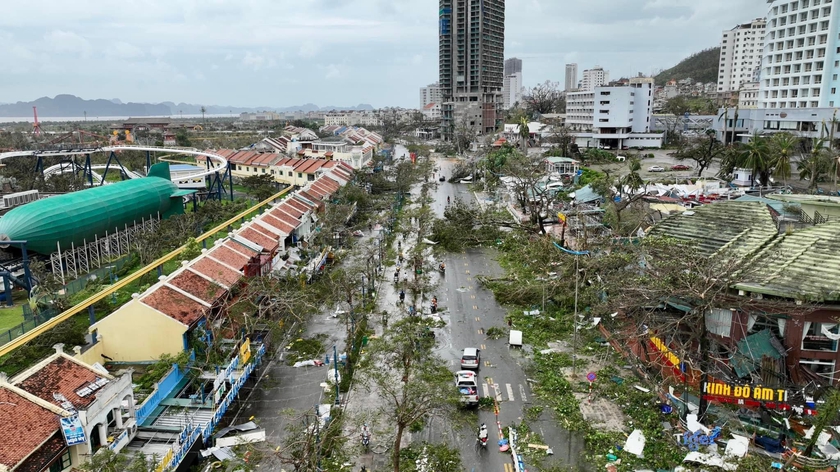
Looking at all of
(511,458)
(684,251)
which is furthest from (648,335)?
(511,458)

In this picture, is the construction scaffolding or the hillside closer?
the construction scaffolding

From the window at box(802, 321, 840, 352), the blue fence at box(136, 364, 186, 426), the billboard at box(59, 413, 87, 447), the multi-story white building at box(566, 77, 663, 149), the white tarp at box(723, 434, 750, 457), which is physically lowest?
the white tarp at box(723, 434, 750, 457)

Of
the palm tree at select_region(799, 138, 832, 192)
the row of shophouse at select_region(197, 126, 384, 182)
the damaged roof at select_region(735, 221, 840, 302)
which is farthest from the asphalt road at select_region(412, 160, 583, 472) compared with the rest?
the row of shophouse at select_region(197, 126, 384, 182)

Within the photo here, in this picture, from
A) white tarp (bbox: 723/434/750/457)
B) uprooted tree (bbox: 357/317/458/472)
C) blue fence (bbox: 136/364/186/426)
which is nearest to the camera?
white tarp (bbox: 723/434/750/457)

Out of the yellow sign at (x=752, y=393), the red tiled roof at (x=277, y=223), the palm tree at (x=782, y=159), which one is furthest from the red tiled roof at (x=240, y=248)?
the palm tree at (x=782, y=159)

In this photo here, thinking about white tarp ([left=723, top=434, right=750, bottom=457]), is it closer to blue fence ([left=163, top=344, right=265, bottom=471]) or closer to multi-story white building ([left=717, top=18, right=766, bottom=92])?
blue fence ([left=163, top=344, right=265, bottom=471])

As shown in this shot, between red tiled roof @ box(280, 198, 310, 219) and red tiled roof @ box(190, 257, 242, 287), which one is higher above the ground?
red tiled roof @ box(280, 198, 310, 219)

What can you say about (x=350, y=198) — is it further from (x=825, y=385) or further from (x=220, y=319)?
(x=825, y=385)
